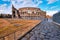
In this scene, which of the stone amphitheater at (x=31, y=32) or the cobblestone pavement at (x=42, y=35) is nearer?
the stone amphitheater at (x=31, y=32)

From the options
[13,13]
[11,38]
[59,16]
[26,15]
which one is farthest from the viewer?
[26,15]

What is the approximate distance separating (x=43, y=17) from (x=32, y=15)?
1101 cm

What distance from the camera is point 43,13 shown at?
114 m

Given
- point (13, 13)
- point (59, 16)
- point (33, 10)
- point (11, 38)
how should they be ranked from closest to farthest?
point (11, 38) → point (59, 16) → point (13, 13) → point (33, 10)

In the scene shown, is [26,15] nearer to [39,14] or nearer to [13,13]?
[39,14]

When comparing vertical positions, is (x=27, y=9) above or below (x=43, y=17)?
above

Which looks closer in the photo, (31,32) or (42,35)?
(42,35)

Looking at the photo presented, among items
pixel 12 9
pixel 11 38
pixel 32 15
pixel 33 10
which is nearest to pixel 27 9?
pixel 33 10

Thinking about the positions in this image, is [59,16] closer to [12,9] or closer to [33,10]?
[12,9]

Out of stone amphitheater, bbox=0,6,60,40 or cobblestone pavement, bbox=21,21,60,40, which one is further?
cobblestone pavement, bbox=21,21,60,40

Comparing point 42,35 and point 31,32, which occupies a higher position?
point 31,32

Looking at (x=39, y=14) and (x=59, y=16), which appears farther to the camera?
(x=39, y=14)

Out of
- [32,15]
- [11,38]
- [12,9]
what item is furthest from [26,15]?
[11,38]

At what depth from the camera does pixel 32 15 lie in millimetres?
111062
